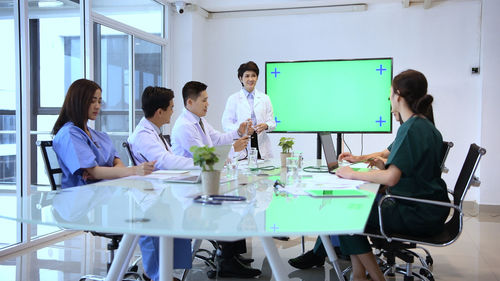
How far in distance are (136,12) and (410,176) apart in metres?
4.42

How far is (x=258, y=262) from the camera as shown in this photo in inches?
140

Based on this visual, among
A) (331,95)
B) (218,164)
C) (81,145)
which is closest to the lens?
(218,164)

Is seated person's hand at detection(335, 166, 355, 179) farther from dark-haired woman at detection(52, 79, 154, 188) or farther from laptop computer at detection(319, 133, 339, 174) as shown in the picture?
dark-haired woman at detection(52, 79, 154, 188)

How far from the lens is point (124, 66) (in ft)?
18.5

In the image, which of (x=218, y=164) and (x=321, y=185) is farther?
(x=321, y=185)

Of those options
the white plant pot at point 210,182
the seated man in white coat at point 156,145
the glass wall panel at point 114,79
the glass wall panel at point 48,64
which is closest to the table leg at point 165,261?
the white plant pot at point 210,182

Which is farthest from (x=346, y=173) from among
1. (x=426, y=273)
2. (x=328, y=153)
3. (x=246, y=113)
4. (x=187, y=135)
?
(x=246, y=113)

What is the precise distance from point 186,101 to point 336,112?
8.08 ft

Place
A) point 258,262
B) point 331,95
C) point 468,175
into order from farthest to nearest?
point 331,95 → point 258,262 → point 468,175

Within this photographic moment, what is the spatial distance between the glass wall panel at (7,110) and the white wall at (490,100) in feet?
16.3

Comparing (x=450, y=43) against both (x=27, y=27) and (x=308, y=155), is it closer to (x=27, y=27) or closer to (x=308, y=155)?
(x=308, y=155)

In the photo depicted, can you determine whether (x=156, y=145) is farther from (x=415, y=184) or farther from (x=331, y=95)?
Answer: (x=331, y=95)

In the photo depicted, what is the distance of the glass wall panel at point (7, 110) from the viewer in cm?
383

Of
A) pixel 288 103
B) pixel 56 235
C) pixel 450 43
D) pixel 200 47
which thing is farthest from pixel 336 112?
pixel 56 235
